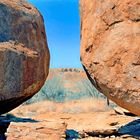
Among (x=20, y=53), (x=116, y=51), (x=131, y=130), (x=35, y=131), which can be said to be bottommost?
(x=131, y=130)

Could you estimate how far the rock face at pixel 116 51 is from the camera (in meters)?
6.98

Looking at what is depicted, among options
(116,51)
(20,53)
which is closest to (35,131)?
(20,53)

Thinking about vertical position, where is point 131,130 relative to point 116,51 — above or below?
below

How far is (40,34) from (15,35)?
28.5 inches

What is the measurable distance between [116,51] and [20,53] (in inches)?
77.0

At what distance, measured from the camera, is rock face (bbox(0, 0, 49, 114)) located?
786 centimetres

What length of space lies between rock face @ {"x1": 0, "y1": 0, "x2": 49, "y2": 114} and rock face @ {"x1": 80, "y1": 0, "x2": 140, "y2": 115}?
1.22 meters

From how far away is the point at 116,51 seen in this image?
7105 mm

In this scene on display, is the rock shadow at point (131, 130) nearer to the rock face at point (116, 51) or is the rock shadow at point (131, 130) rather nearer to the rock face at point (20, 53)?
the rock face at point (116, 51)

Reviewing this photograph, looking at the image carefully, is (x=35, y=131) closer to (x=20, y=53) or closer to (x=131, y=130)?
(x=20, y=53)

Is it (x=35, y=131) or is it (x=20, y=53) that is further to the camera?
(x=20, y=53)

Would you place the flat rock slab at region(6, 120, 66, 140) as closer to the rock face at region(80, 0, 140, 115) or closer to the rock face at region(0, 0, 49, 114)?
the rock face at region(0, 0, 49, 114)

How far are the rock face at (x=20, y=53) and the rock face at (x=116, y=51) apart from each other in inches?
47.9

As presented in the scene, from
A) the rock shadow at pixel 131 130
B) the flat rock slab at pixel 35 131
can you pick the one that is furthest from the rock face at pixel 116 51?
the flat rock slab at pixel 35 131
